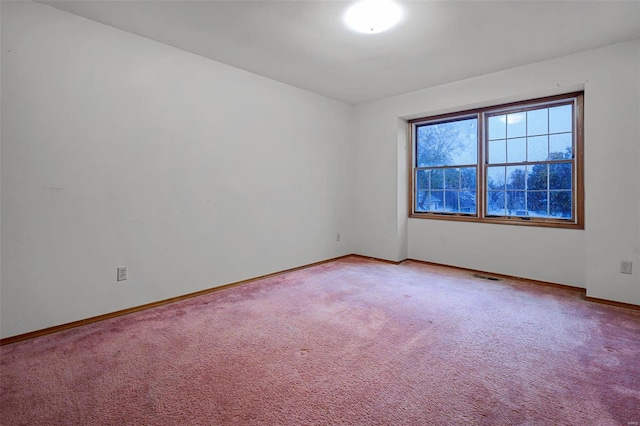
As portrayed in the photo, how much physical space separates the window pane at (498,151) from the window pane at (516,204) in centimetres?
46

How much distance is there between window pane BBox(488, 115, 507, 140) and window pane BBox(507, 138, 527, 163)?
0.14 metres

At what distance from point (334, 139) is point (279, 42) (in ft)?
7.12

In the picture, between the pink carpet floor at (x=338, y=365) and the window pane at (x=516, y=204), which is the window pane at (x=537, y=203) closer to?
the window pane at (x=516, y=204)

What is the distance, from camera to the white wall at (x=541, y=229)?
10.2ft

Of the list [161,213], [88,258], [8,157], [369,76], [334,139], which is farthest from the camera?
[334,139]

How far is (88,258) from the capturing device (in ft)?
8.97

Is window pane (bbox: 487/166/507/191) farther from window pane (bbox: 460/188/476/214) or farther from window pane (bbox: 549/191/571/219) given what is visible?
window pane (bbox: 549/191/571/219)

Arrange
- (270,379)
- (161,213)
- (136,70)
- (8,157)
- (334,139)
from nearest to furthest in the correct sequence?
(270,379)
(8,157)
(136,70)
(161,213)
(334,139)

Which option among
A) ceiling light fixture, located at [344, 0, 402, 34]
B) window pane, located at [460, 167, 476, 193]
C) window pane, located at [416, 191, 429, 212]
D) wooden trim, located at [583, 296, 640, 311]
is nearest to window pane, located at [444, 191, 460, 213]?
window pane, located at [460, 167, 476, 193]

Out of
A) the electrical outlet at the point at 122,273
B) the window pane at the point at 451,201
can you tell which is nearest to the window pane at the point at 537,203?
the window pane at the point at 451,201

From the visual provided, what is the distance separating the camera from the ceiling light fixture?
8.07 feet

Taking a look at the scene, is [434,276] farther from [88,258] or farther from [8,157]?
[8,157]

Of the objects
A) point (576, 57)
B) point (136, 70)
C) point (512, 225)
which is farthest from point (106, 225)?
point (576, 57)

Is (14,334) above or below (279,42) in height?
below
